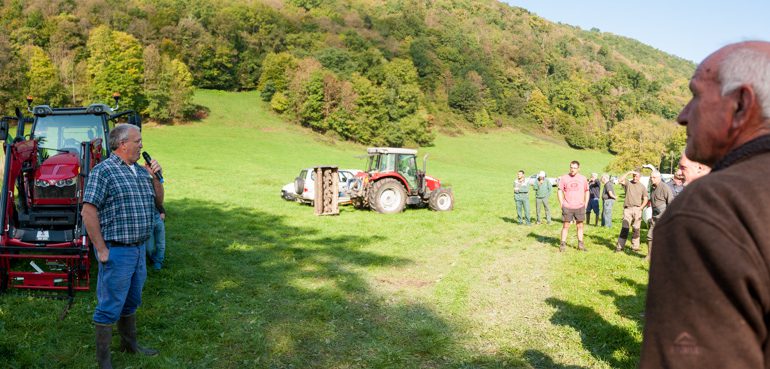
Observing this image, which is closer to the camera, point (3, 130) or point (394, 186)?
point (3, 130)

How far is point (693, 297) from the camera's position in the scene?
1.06 metres

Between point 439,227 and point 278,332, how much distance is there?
834cm

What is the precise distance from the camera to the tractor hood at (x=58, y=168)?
293 inches

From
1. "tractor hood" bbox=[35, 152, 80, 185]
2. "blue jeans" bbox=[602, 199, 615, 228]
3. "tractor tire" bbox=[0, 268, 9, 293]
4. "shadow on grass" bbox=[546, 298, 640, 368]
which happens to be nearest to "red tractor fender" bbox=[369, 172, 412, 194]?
"blue jeans" bbox=[602, 199, 615, 228]

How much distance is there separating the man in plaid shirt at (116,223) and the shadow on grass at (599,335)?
4.33 metres

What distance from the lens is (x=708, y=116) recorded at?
1226mm

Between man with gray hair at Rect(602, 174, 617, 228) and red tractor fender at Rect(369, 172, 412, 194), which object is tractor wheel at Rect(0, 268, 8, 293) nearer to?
red tractor fender at Rect(369, 172, 412, 194)

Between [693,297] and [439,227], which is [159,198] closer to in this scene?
[693,297]

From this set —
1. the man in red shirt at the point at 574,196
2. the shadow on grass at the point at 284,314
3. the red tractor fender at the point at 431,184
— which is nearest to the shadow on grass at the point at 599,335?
the shadow on grass at the point at 284,314

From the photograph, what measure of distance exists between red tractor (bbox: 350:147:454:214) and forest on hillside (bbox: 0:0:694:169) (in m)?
36.3

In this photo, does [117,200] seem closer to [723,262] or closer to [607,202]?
Result: [723,262]

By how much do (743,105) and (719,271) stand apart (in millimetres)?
420

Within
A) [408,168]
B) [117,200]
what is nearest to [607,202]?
[408,168]

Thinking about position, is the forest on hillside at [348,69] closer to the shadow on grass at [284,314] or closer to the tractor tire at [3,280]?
the shadow on grass at [284,314]
